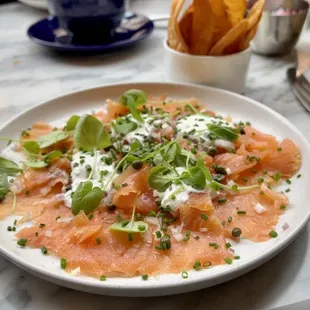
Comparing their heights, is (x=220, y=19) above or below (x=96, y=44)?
above

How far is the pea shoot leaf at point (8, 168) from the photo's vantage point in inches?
48.3

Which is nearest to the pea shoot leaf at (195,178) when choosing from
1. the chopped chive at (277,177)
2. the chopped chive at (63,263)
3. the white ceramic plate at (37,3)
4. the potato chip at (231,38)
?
the chopped chive at (277,177)

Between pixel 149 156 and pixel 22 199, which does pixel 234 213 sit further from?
pixel 22 199

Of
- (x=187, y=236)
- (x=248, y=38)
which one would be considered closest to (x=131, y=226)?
(x=187, y=236)

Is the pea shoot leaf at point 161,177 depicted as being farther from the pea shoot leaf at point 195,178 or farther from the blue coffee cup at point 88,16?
the blue coffee cup at point 88,16

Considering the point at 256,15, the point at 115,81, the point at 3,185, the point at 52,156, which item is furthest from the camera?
the point at 115,81

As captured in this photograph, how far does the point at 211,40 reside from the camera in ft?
5.34

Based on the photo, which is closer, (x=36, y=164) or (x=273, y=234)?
(x=273, y=234)

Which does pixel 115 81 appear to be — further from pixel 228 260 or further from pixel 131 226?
pixel 228 260

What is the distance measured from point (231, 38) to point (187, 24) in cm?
17

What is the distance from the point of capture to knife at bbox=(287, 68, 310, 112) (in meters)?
1.68

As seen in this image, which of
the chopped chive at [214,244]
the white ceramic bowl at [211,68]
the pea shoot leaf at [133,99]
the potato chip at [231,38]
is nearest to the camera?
the chopped chive at [214,244]

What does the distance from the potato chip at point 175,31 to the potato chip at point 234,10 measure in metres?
0.16

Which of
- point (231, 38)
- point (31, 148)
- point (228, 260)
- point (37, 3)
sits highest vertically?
point (231, 38)
